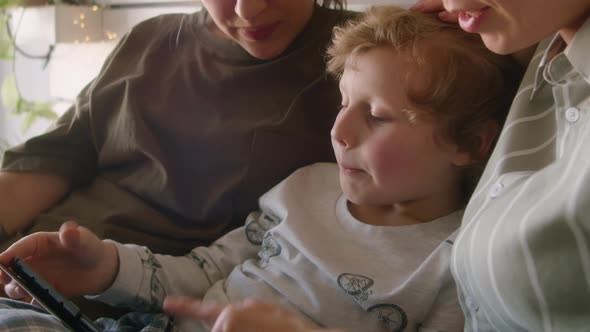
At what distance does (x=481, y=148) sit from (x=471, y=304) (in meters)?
0.24

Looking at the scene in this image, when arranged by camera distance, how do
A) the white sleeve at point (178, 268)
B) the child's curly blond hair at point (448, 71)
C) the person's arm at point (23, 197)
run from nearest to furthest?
the child's curly blond hair at point (448, 71) < the white sleeve at point (178, 268) < the person's arm at point (23, 197)

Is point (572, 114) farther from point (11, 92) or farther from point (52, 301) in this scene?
point (11, 92)

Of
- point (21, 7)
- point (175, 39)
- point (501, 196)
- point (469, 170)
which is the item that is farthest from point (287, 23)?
point (21, 7)

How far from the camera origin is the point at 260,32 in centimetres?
87

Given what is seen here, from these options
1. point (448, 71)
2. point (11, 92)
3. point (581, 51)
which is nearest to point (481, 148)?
point (448, 71)

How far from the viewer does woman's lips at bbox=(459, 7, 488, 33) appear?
0.54 meters

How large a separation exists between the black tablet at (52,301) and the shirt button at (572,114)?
569 mm

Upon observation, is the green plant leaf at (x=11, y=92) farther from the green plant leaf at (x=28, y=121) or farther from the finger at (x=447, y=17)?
the finger at (x=447, y=17)

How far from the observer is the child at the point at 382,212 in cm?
69

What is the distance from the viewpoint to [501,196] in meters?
0.56

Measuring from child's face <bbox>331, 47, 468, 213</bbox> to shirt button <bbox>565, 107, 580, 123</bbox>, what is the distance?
0.60ft

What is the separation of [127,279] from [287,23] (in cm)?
47

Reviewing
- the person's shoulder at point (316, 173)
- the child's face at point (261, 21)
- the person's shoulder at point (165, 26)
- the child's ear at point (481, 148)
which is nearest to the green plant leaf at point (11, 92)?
the person's shoulder at point (165, 26)

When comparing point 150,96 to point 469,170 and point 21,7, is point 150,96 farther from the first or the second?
point 21,7
